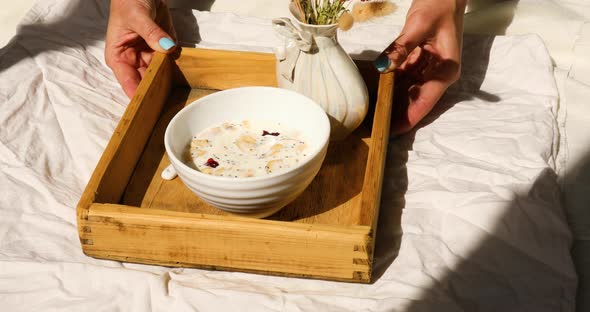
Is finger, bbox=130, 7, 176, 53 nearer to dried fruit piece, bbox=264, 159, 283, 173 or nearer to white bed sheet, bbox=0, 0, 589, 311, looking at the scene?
white bed sheet, bbox=0, 0, 589, 311

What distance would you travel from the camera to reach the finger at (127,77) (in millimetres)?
1351

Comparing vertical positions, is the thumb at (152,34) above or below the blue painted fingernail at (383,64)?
below

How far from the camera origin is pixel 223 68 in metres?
1.30

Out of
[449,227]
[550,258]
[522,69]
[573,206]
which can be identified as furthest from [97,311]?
[522,69]

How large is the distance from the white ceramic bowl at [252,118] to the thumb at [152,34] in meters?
0.21

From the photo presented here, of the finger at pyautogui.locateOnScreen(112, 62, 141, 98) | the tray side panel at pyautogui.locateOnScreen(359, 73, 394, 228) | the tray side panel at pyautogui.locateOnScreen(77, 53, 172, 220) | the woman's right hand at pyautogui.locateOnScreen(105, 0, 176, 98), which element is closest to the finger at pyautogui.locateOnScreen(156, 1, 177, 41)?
the woman's right hand at pyautogui.locateOnScreen(105, 0, 176, 98)

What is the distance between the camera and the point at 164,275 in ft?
3.23

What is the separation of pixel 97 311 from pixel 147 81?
16.8 inches

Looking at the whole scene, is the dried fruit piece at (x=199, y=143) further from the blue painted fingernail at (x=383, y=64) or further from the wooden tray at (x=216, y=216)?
the blue painted fingernail at (x=383, y=64)

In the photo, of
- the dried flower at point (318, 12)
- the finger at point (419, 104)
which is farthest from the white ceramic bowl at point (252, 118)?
the finger at point (419, 104)

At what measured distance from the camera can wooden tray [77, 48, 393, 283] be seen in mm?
911

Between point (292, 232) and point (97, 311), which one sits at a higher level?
point (292, 232)

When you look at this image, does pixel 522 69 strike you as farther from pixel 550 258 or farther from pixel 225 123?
pixel 225 123

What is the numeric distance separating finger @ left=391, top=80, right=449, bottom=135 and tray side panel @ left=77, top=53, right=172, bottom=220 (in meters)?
0.44
